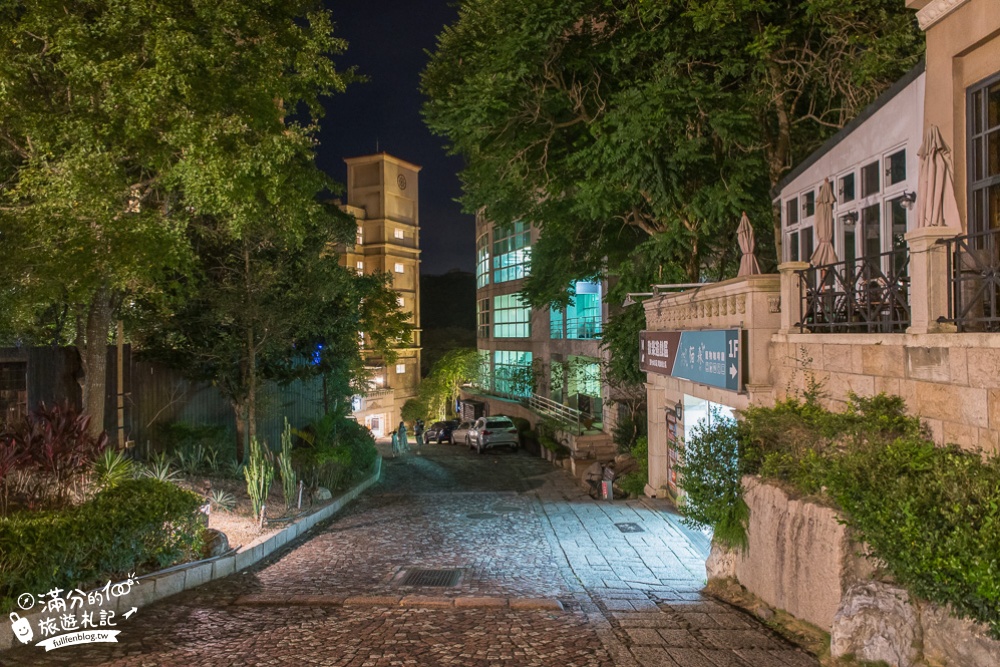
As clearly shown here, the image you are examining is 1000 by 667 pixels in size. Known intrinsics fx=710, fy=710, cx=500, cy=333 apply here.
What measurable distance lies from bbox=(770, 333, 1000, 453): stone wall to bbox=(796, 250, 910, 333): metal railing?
31cm

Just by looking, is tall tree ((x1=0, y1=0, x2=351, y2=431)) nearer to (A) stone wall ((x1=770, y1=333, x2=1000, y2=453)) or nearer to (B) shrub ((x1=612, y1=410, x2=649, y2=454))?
(A) stone wall ((x1=770, y1=333, x2=1000, y2=453))

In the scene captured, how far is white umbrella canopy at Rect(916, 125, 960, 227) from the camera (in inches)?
282

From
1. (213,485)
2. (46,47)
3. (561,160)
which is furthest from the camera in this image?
(561,160)

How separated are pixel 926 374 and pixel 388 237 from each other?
173 feet

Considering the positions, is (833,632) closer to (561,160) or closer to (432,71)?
(561,160)

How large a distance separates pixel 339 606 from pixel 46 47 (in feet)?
30.1

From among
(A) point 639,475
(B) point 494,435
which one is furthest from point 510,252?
(A) point 639,475

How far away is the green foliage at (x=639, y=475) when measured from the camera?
17844 millimetres

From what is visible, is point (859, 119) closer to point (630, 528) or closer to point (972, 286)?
point (972, 286)

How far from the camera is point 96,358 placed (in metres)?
12.8

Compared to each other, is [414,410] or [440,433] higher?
[414,410]

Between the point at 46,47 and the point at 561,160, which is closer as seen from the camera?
the point at 46,47

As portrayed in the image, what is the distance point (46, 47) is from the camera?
10.5 meters

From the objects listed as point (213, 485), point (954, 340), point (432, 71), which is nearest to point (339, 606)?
point (954, 340)
